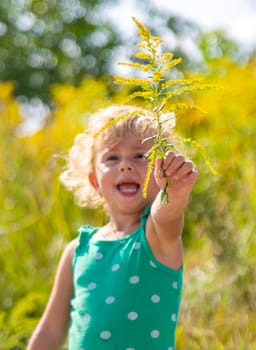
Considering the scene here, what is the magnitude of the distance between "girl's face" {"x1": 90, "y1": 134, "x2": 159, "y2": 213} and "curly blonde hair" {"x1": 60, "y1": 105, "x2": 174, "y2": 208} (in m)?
0.03

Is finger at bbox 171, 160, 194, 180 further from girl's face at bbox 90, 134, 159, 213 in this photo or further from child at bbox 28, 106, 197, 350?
girl's face at bbox 90, 134, 159, 213

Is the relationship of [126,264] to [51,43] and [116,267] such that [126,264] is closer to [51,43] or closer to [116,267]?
[116,267]

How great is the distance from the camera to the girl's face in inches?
93.1

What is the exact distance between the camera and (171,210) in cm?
202

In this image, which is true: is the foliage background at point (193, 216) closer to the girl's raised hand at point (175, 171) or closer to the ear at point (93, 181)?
the ear at point (93, 181)

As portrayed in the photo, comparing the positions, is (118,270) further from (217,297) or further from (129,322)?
(217,297)

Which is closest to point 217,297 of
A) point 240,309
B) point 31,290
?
point 240,309

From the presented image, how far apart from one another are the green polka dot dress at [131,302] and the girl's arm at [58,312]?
0.23 meters

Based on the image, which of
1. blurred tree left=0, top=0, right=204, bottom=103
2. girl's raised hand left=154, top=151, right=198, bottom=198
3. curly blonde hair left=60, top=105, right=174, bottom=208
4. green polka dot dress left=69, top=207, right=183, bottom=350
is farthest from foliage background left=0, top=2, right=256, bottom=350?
blurred tree left=0, top=0, right=204, bottom=103

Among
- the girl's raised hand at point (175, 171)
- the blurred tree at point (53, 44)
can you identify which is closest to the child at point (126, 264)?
the girl's raised hand at point (175, 171)

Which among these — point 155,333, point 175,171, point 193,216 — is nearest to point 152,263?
point 155,333

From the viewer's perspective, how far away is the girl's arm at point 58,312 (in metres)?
2.60

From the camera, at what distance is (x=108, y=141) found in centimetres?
248

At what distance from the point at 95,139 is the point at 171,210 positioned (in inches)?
25.6
